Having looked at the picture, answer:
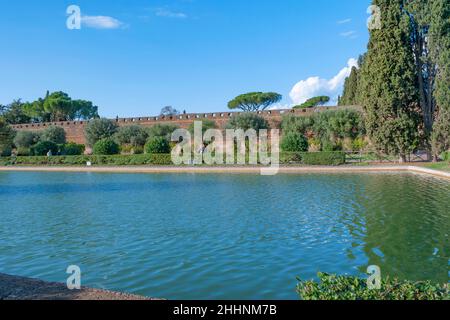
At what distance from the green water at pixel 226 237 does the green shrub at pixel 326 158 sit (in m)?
9.87

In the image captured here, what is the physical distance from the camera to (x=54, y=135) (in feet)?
143

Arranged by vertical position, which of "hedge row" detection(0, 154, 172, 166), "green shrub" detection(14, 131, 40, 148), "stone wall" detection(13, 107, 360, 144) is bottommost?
"hedge row" detection(0, 154, 172, 166)

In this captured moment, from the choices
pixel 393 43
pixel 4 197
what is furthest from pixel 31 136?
pixel 393 43

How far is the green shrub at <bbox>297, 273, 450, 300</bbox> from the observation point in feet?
12.4

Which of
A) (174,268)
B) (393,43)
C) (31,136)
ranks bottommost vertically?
(174,268)

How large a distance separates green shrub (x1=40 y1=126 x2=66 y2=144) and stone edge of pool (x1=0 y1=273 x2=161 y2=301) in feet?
135

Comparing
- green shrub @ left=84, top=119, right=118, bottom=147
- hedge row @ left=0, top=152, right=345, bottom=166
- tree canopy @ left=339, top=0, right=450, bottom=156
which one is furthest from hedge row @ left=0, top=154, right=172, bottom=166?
tree canopy @ left=339, top=0, right=450, bottom=156

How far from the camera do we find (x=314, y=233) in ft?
28.6

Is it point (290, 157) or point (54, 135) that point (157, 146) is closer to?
point (290, 157)

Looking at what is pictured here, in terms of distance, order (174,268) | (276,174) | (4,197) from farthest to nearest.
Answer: (276,174)
(4,197)
(174,268)

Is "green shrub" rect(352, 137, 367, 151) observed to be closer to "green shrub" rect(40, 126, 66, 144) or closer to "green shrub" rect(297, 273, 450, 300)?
"green shrub" rect(297, 273, 450, 300)
